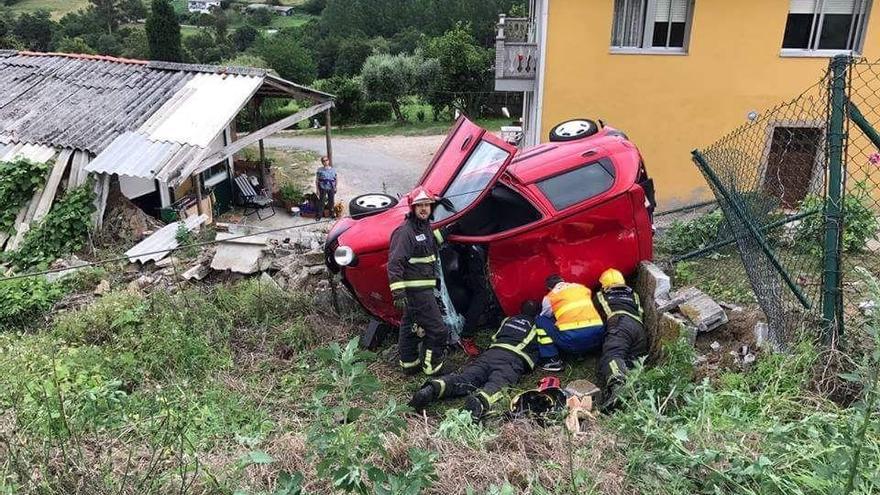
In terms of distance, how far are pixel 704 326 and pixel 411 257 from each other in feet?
7.78

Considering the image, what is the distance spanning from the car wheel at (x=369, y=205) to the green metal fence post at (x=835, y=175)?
12.3ft

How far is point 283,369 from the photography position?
5449 millimetres

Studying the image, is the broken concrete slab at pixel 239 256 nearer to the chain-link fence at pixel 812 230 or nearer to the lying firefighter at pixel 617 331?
the lying firefighter at pixel 617 331

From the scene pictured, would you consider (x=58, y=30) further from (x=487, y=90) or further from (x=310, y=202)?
(x=310, y=202)

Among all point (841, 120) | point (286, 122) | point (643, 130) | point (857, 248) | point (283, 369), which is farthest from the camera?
point (286, 122)

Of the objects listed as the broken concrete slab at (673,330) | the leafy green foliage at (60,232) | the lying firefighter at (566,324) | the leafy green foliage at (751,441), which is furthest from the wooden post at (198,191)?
the leafy green foliage at (751,441)

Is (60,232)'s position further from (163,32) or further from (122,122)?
(163,32)

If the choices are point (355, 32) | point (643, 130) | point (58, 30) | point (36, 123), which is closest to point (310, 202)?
point (36, 123)

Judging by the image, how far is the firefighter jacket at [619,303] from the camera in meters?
5.15

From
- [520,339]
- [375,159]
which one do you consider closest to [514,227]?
[520,339]

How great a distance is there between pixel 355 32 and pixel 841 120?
189ft

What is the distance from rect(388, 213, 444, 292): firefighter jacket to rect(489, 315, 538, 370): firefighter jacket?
73 centimetres

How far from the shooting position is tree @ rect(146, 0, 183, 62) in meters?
23.1

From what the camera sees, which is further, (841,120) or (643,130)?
(643,130)
